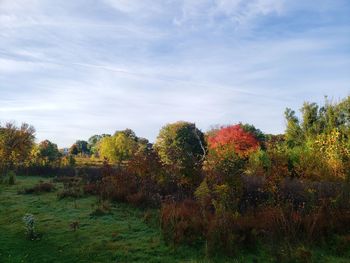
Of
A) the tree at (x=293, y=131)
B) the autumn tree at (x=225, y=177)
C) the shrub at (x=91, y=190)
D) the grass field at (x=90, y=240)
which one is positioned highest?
the tree at (x=293, y=131)

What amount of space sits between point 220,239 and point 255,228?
45.3 inches

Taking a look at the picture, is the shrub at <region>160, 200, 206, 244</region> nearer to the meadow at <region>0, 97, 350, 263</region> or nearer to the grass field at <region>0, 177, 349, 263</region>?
the meadow at <region>0, 97, 350, 263</region>

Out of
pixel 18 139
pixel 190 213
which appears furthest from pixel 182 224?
pixel 18 139

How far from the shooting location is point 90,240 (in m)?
10.5

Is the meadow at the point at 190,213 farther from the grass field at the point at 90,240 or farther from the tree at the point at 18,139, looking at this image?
the tree at the point at 18,139

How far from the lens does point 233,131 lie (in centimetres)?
4116

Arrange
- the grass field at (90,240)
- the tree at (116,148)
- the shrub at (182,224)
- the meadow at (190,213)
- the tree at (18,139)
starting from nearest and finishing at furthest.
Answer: the grass field at (90,240) < the meadow at (190,213) < the shrub at (182,224) < the tree at (18,139) < the tree at (116,148)

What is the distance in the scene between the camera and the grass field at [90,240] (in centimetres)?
940

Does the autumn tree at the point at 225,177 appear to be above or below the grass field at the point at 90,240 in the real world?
above

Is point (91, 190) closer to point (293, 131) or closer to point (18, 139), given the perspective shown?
point (293, 131)

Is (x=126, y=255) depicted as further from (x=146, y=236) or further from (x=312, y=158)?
(x=312, y=158)

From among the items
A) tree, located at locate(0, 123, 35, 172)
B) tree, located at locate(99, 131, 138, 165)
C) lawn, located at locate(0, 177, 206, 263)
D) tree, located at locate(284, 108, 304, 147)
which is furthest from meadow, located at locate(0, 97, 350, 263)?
tree, located at locate(99, 131, 138, 165)

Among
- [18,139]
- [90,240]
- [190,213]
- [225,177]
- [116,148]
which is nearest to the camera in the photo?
[90,240]

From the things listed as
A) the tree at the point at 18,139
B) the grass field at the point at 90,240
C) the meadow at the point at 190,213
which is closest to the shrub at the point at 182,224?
the meadow at the point at 190,213
